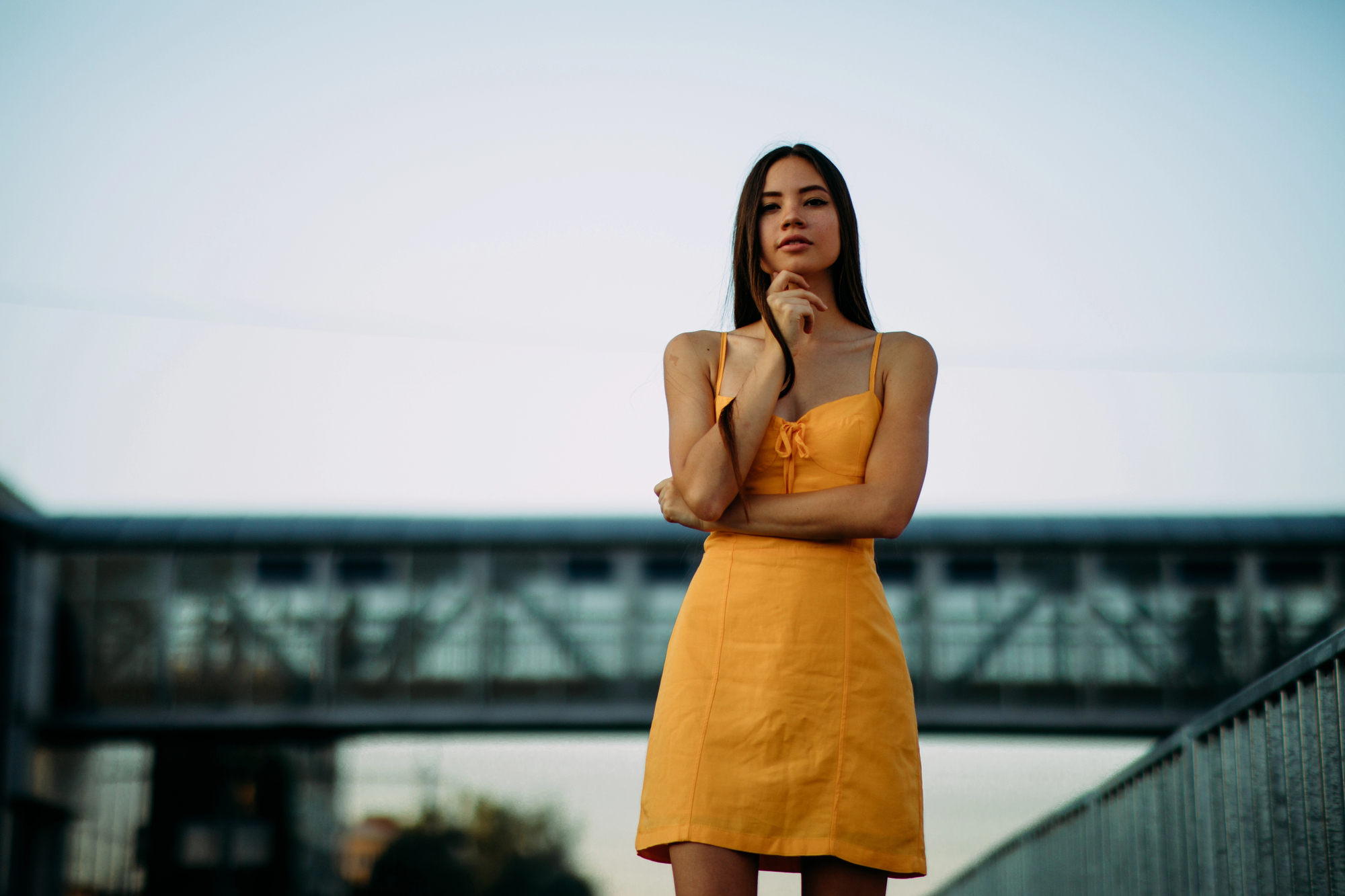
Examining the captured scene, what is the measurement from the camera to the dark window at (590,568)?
2014 centimetres

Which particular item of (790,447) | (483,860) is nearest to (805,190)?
(790,447)

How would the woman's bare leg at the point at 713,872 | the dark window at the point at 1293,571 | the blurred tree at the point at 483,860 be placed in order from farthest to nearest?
the blurred tree at the point at 483,860 → the dark window at the point at 1293,571 → the woman's bare leg at the point at 713,872

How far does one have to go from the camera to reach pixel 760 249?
87.7 inches

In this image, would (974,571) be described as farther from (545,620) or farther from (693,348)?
(693,348)

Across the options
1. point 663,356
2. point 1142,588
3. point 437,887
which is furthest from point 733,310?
point 437,887

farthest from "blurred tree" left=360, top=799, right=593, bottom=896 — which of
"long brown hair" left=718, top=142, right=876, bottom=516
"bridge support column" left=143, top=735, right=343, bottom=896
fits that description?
"long brown hair" left=718, top=142, right=876, bottom=516

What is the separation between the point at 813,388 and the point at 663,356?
28 cm

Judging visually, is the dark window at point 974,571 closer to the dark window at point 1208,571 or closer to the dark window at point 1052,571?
the dark window at point 1052,571

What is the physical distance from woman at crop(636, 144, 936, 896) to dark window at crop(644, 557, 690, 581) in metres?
17.9

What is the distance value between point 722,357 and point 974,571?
18.7 metres

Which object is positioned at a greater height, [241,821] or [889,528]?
[889,528]

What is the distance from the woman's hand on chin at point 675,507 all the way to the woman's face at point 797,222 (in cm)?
43

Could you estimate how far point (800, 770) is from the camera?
186 cm

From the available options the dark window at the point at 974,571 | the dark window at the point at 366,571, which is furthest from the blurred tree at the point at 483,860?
the dark window at the point at 974,571
